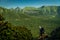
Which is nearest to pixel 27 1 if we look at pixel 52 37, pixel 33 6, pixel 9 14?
pixel 33 6

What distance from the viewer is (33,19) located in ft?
22.2

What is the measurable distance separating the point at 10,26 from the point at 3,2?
689mm

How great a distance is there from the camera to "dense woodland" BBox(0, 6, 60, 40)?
6637 millimetres

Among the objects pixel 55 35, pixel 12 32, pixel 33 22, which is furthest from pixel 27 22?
pixel 55 35

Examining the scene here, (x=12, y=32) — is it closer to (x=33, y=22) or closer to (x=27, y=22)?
(x=27, y=22)

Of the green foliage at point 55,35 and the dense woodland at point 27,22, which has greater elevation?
the dense woodland at point 27,22

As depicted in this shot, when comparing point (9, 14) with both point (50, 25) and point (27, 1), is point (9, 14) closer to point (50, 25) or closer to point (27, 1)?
point (27, 1)

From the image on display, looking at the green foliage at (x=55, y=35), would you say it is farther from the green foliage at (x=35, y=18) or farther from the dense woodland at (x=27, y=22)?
the green foliage at (x=35, y=18)

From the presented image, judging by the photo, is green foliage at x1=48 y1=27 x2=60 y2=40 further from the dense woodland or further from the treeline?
the treeline

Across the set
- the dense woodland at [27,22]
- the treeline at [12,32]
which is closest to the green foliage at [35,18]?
the dense woodland at [27,22]

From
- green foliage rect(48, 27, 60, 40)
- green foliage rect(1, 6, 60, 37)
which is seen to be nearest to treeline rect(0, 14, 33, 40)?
green foliage rect(1, 6, 60, 37)

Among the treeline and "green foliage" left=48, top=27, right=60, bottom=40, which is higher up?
the treeline

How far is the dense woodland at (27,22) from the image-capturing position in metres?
6.64

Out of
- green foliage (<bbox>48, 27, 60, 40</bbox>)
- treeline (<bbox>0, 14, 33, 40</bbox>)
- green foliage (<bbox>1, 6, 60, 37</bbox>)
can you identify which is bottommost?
green foliage (<bbox>48, 27, 60, 40</bbox>)
